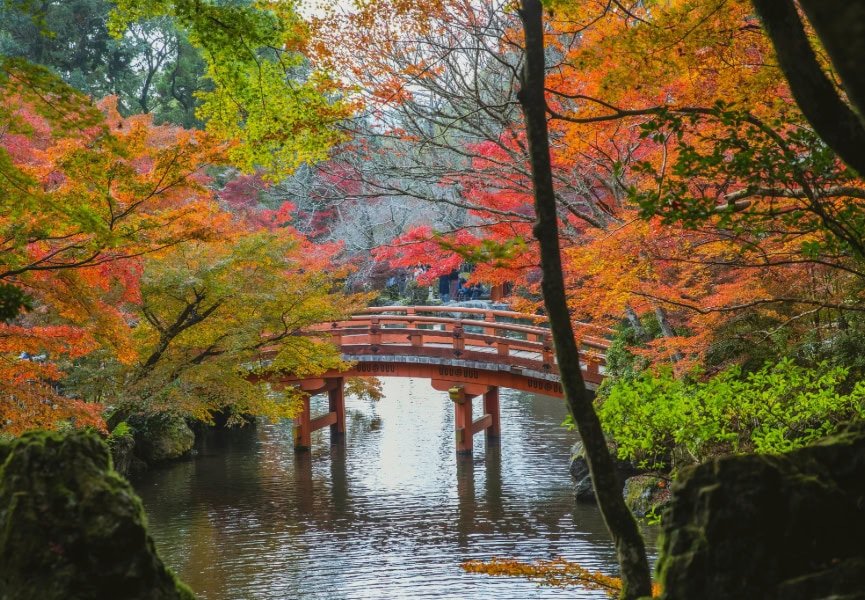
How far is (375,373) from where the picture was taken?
20.9 m

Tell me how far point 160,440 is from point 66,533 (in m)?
16.4

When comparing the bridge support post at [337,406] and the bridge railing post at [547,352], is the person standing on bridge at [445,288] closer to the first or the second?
the bridge support post at [337,406]

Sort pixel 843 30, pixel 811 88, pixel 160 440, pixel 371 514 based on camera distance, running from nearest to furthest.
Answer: pixel 843 30 < pixel 811 88 < pixel 371 514 < pixel 160 440

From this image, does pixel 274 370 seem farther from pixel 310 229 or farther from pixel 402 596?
pixel 310 229

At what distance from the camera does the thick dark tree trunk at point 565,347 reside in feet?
15.3

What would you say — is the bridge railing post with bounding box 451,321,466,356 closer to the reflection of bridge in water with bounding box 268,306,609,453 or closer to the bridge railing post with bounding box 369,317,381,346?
the reflection of bridge in water with bounding box 268,306,609,453

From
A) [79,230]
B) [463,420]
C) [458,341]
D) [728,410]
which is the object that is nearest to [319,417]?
[463,420]

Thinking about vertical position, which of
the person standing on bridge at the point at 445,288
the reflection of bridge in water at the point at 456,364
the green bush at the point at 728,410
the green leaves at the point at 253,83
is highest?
the person standing on bridge at the point at 445,288

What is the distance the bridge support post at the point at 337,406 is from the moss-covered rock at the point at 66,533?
712 inches

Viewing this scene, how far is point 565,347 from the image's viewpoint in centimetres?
475

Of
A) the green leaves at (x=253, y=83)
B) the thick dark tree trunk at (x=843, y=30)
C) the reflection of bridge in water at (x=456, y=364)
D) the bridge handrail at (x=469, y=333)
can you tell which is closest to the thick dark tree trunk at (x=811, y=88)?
the thick dark tree trunk at (x=843, y=30)

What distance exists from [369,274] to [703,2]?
24311 millimetres

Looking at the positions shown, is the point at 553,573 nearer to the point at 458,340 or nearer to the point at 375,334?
the point at 458,340

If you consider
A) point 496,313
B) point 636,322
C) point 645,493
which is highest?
point 496,313
